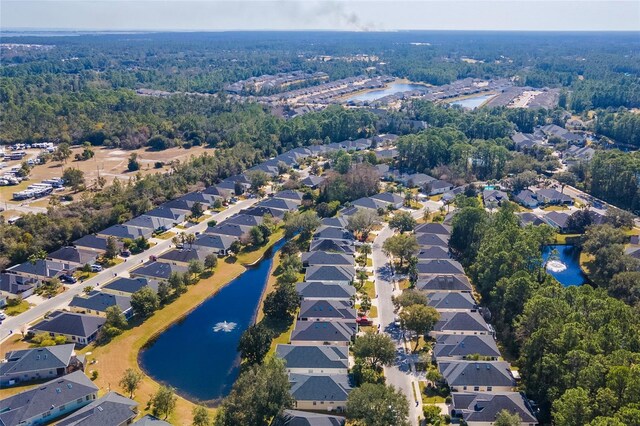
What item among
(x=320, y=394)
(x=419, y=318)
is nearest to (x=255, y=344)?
(x=320, y=394)

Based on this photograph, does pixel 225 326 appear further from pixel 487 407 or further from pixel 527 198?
pixel 527 198

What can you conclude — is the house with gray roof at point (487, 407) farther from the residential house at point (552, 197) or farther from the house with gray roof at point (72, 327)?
the residential house at point (552, 197)

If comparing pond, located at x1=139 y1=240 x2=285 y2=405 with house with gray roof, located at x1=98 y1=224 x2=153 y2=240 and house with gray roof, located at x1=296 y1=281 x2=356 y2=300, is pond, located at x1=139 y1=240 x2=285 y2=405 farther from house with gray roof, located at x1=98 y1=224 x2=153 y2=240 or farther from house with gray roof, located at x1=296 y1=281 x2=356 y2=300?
house with gray roof, located at x1=98 y1=224 x2=153 y2=240

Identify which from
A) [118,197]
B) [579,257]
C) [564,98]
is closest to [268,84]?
[564,98]

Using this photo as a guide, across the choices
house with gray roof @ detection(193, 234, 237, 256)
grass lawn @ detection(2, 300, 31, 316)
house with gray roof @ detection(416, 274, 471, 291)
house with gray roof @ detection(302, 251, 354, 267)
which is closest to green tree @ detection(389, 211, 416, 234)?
house with gray roof @ detection(302, 251, 354, 267)

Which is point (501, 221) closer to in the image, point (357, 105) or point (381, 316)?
point (381, 316)

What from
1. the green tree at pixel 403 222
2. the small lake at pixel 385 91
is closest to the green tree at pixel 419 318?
the green tree at pixel 403 222
